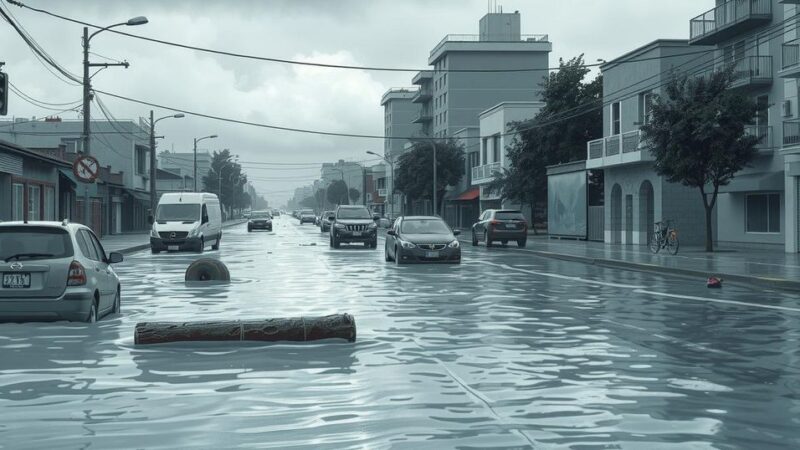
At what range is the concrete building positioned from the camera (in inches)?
2731

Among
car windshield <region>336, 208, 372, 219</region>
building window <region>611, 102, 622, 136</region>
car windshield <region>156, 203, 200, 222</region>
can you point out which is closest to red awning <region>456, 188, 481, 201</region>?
building window <region>611, 102, 622, 136</region>

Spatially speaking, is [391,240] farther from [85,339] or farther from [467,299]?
[85,339]

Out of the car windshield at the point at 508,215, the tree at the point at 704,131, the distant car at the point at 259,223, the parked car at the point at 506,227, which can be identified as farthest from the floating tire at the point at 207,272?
the distant car at the point at 259,223

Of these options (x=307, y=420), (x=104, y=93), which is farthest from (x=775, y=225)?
(x=307, y=420)

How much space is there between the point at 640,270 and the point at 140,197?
5658 cm

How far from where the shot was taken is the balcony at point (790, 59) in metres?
35.9

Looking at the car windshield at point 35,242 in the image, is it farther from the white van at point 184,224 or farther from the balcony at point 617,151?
the balcony at point 617,151

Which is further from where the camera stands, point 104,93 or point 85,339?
point 104,93

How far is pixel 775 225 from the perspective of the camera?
134 ft

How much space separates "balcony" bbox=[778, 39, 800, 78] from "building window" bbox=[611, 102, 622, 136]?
44.8 ft

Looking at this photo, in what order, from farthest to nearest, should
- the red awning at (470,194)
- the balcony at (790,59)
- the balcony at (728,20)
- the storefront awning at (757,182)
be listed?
1. the red awning at (470,194)
2. the balcony at (728,20)
3. the storefront awning at (757,182)
4. the balcony at (790,59)

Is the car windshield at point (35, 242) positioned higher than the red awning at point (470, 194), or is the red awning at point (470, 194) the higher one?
the red awning at point (470, 194)

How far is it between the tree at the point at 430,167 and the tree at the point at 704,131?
49256 mm

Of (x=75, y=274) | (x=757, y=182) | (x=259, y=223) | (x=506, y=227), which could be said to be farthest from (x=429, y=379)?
(x=259, y=223)
